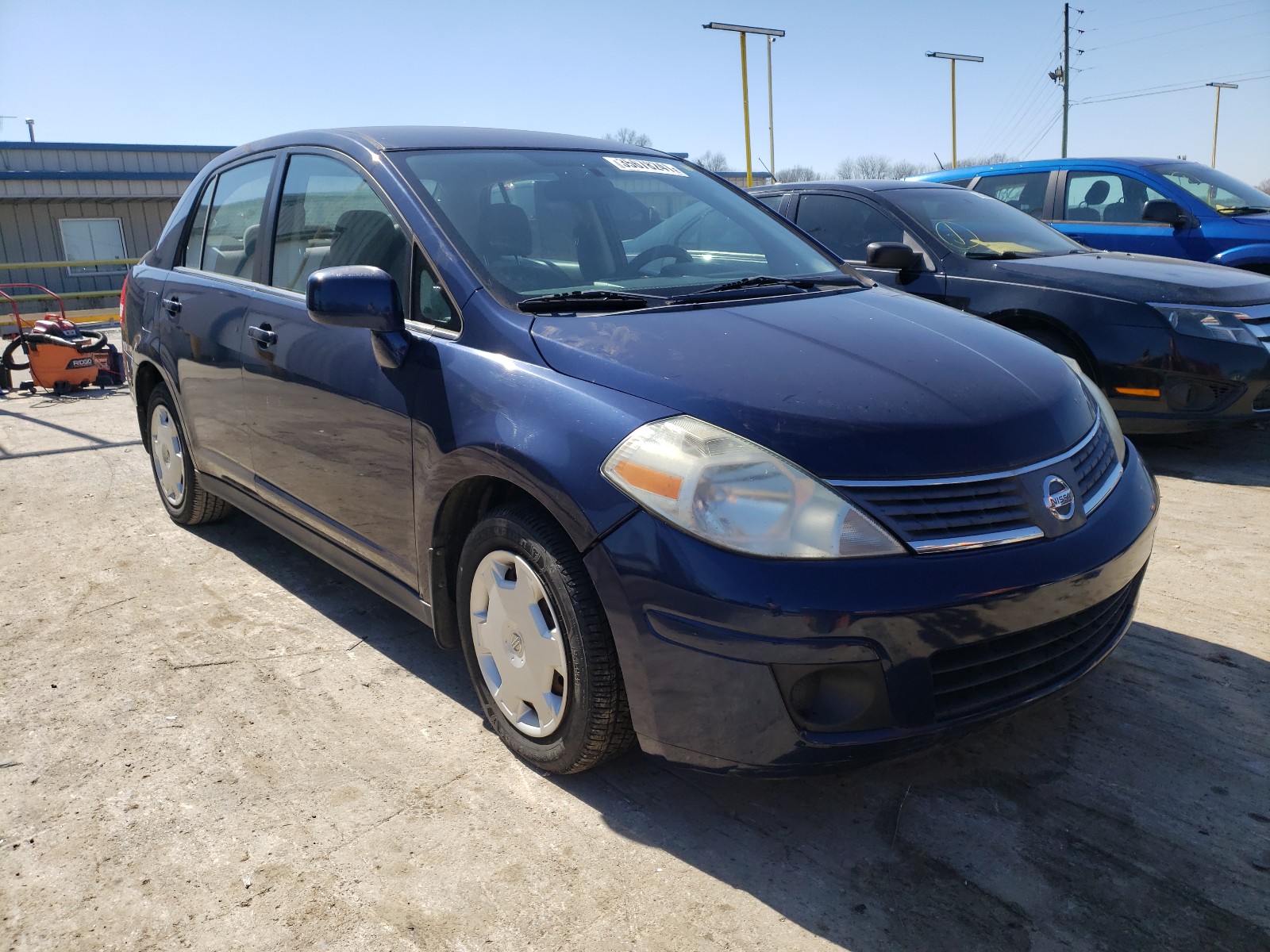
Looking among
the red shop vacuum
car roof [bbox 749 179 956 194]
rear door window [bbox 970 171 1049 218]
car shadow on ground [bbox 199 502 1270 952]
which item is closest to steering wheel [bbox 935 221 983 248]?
car roof [bbox 749 179 956 194]

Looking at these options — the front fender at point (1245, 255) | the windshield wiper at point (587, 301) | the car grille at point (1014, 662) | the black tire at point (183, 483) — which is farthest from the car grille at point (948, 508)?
the front fender at point (1245, 255)

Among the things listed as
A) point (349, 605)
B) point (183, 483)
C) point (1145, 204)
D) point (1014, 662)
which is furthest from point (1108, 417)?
point (1145, 204)

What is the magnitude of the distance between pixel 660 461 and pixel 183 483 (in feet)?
10.6

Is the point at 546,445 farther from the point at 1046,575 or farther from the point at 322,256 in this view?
the point at 322,256

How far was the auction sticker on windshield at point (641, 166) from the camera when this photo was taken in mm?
3568

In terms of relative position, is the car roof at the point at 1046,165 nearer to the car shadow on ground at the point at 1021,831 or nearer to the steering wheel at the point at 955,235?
the steering wheel at the point at 955,235

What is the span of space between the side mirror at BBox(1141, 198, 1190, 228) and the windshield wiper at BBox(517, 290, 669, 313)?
6.04 m

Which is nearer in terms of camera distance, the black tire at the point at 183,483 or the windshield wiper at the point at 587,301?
the windshield wiper at the point at 587,301

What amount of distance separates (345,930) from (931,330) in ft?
6.94

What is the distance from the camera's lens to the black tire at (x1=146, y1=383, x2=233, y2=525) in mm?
4496

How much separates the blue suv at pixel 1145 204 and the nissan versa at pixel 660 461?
5274mm

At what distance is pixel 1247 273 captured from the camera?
5.86 meters

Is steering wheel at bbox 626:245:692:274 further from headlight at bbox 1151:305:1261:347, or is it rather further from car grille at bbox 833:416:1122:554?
headlight at bbox 1151:305:1261:347

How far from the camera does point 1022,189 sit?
832 centimetres
